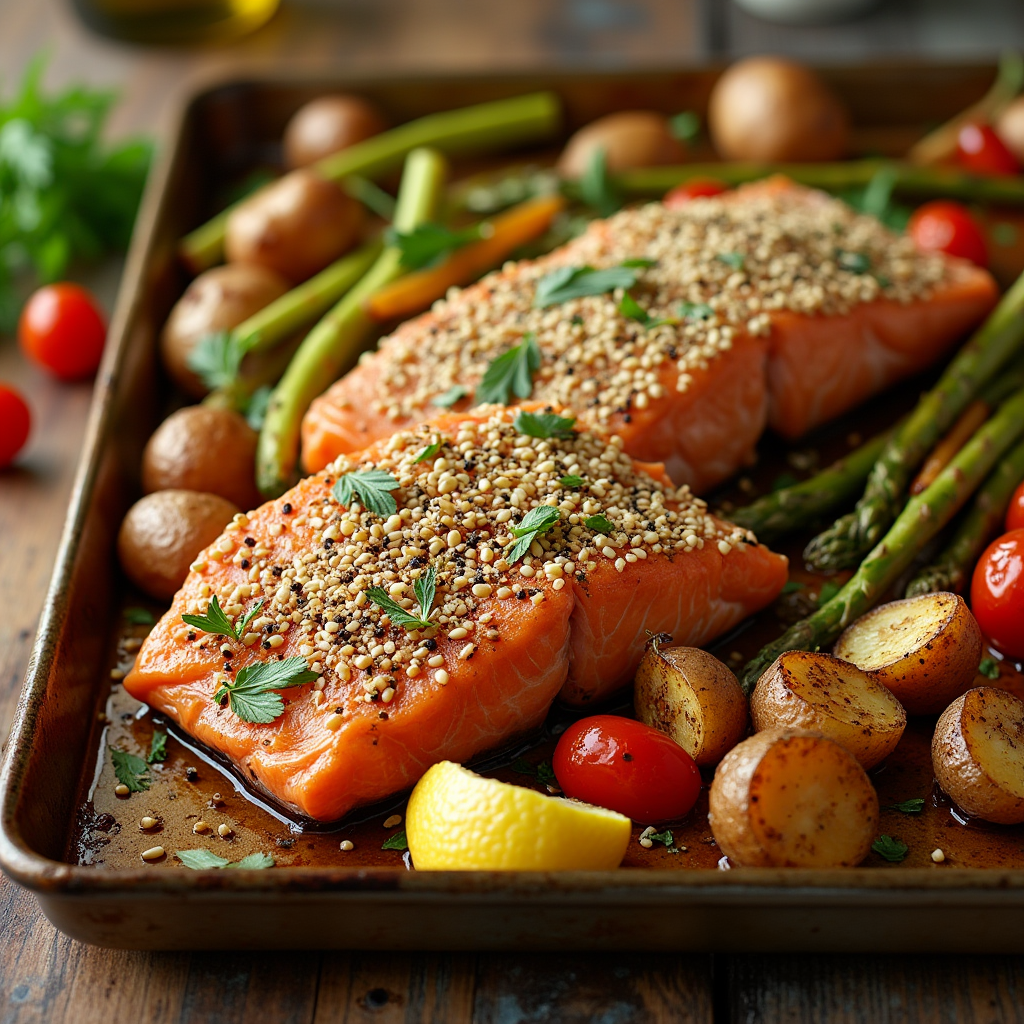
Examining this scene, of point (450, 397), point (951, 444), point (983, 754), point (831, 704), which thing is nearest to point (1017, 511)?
point (951, 444)

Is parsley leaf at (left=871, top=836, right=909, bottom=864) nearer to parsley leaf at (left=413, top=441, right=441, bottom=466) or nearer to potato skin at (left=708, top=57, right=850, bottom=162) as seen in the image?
parsley leaf at (left=413, top=441, right=441, bottom=466)

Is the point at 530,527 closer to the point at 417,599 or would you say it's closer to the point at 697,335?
the point at 417,599

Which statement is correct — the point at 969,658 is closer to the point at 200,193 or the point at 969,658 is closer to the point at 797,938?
the point at 797,938

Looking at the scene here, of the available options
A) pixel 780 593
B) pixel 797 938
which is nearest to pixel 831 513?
pixel 780 593

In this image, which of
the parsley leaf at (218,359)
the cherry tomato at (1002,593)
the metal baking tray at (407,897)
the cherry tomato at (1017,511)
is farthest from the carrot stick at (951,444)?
the parsley leaf at (218,359)

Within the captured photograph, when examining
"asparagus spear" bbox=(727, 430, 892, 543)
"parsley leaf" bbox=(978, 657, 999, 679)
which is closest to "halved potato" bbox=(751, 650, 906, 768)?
"parsley leaf" bbox=(978, 657, 999, 679)

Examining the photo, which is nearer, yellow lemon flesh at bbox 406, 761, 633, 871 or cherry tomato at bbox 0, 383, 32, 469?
yellow lemon flesh at bbox 406, 761, 633, 871

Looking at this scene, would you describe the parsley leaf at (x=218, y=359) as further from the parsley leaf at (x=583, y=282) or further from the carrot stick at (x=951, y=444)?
the carrot stick at (x=951, y=444)
